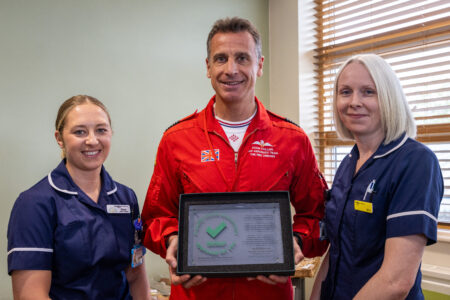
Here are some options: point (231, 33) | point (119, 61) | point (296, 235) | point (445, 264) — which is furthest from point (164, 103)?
point (445, 264)

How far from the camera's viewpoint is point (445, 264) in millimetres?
2545

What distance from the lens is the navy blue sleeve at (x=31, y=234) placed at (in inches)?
53.4

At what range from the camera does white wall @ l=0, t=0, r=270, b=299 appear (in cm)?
213

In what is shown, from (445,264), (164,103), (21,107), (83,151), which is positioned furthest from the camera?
(164,103)

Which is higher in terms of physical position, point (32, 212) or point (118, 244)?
point (32, 212)

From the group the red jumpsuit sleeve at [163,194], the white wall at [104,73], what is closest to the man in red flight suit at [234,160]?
the red jumpsuit sleeve at [163,194]

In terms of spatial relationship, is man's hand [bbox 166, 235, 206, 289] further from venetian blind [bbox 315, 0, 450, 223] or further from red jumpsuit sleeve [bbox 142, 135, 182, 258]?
venetian blind [bbox 315, 0, 450, 223]

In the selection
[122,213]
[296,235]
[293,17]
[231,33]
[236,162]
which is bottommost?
[296,235]

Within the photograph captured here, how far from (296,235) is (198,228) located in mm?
443

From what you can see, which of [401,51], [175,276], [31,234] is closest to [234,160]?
[175,276]

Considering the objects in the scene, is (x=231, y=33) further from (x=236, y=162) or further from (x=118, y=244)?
(x=118, y=244)

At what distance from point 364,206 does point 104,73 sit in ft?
5.81

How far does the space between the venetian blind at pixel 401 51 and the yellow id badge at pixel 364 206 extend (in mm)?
1582

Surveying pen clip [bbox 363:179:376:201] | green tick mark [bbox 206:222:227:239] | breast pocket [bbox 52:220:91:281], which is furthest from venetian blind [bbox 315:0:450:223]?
breast pocket [bbox 52:220:91:281]
